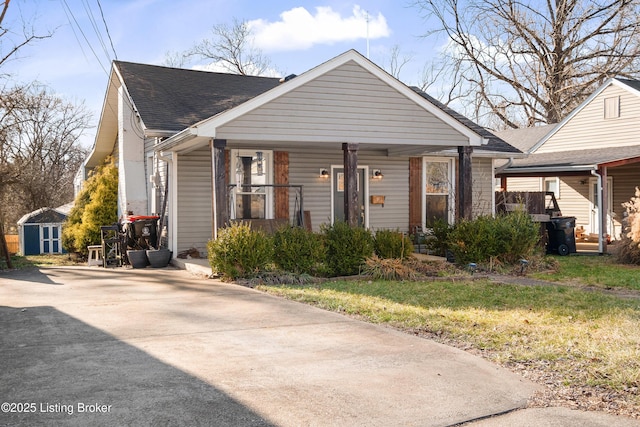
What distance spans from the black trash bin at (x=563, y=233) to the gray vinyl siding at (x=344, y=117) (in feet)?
15.0

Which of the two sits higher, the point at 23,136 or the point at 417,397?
the point at 23,136

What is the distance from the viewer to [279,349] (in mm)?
5441

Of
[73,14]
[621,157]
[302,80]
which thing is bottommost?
[621,157]

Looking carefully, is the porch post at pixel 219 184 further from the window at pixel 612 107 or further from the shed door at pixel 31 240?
the window at pixel 612 107

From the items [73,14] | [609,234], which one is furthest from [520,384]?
[609,234]

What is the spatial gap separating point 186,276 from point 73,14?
21.6 ft

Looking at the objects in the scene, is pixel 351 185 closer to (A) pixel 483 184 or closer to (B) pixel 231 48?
(A) pixel 483 184

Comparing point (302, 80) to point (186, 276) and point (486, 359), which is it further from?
point (486, 359)

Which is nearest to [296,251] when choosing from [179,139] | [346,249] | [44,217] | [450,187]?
[346,249]

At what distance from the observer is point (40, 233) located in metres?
18.5

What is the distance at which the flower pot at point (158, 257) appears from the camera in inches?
484

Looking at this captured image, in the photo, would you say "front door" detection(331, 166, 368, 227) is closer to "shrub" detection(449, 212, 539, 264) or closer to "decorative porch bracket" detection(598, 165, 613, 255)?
"shrub" detection(449, 212, 539, 264)

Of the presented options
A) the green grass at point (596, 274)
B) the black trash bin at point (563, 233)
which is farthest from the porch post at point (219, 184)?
the black trash bin at point (563, 233)

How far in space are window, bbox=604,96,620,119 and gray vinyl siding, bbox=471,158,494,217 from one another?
6856mm
